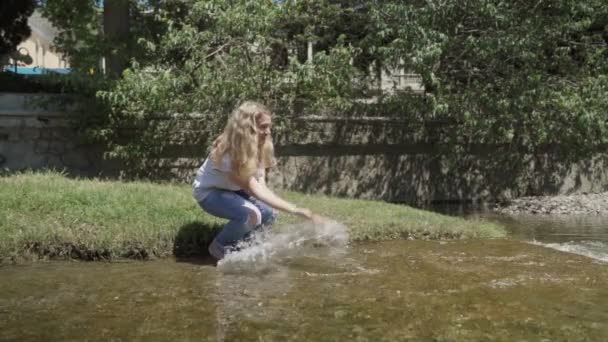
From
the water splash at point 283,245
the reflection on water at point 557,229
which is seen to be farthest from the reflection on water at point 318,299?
the reflection on water at point 557,229

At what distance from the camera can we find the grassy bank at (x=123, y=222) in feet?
20.1

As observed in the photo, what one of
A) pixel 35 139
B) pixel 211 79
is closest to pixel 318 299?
pixel 211 79

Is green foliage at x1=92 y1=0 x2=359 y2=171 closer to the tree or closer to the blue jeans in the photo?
the tree

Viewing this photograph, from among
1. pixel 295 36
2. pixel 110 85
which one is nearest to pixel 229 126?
pixel 110 85

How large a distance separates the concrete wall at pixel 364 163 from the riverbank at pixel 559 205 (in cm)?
70

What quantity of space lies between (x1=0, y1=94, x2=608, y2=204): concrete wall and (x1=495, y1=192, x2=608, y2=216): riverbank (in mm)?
702

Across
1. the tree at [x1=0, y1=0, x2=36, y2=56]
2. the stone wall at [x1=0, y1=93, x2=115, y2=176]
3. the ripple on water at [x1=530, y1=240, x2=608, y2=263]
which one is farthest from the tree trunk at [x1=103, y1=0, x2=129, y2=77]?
the ripple on water at [x1=530, y1=240, x2=608, y2=263]

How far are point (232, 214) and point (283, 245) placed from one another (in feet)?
2.87

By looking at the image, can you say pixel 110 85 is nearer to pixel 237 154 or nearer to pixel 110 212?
pixel 110 212

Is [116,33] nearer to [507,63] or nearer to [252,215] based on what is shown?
[507,63]

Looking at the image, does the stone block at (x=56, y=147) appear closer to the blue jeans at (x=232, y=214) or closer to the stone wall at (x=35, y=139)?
the stone wall at (x=35, y=139)

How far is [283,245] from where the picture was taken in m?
6.66

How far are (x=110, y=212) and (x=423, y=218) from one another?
368cm

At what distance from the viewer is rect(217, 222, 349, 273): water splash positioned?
594 cm
